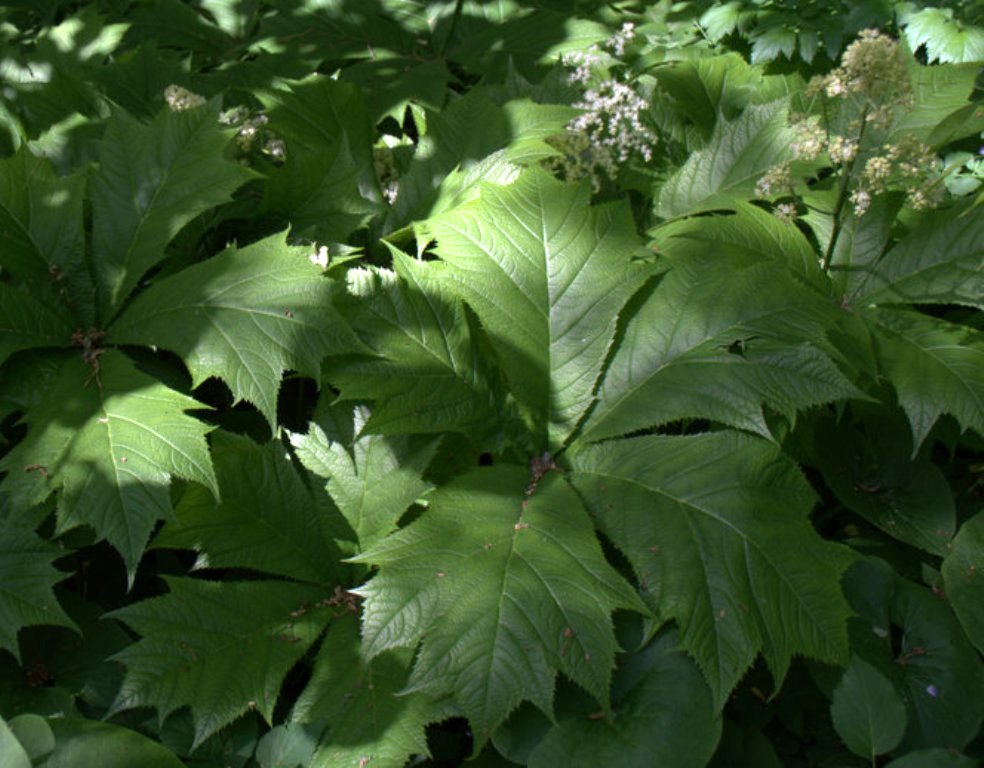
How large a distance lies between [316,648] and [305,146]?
1304 millimetres

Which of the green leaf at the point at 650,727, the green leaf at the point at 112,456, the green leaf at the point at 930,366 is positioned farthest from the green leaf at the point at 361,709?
the green leaf at the point at 930,366

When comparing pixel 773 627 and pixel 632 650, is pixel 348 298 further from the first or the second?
pixel 773 627

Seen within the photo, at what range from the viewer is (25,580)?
1.84m

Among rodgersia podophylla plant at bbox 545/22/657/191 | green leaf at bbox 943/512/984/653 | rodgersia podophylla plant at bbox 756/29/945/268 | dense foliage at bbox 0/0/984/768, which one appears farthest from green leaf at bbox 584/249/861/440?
rodgersia podophylla plant at bbox 545/22/657/191

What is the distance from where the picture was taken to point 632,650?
1.80m

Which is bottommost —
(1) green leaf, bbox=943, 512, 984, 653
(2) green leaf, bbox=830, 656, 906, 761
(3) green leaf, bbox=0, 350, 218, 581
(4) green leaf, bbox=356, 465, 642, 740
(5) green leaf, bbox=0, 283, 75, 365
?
(2) green leaf, bbox=830, 656, 906, 761

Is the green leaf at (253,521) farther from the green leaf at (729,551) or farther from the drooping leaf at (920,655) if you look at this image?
the drooping leaf at (920,655)

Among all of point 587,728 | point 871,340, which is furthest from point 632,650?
point 871,340

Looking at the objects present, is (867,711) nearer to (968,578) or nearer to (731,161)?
(968,578)

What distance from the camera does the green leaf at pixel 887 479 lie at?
7.04 feet

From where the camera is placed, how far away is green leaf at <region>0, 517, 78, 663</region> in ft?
5.95

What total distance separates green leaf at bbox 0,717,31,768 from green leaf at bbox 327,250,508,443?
2.68 feet

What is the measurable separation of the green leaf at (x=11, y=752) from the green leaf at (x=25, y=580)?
52 centimetres

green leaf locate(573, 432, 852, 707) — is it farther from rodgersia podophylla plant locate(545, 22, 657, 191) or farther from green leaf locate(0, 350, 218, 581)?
rodgersia podophylla plant locate(545, 22, 657, 191)
